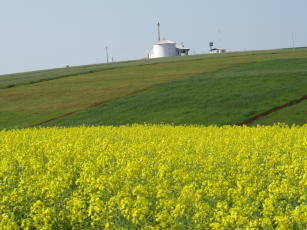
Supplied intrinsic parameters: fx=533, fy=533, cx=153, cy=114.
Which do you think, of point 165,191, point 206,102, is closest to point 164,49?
point 206,102

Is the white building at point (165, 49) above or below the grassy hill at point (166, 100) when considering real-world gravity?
above

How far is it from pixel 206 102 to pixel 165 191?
34.5 m

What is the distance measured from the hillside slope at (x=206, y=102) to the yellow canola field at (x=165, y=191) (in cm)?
2085

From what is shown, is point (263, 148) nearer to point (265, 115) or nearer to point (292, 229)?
point (292, 229)

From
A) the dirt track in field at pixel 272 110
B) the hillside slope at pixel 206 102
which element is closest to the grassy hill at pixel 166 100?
the hillside slope at pixel 206 102

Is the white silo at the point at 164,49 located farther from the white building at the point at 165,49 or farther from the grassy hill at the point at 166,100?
the grassy hill at the point at 166,100

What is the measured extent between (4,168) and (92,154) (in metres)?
3.01

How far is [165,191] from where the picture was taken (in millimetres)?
10211

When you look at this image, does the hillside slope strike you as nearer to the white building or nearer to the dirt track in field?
the dirt track in field

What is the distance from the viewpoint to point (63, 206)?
1135cm

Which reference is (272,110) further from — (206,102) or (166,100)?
(166,100)

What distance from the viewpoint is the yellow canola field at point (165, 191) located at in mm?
9094

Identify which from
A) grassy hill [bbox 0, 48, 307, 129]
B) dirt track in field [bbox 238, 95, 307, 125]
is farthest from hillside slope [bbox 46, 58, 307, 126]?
dirt track in field [bbox 238, 95, 307, 125]

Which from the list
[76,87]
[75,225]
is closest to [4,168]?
[75,225]
